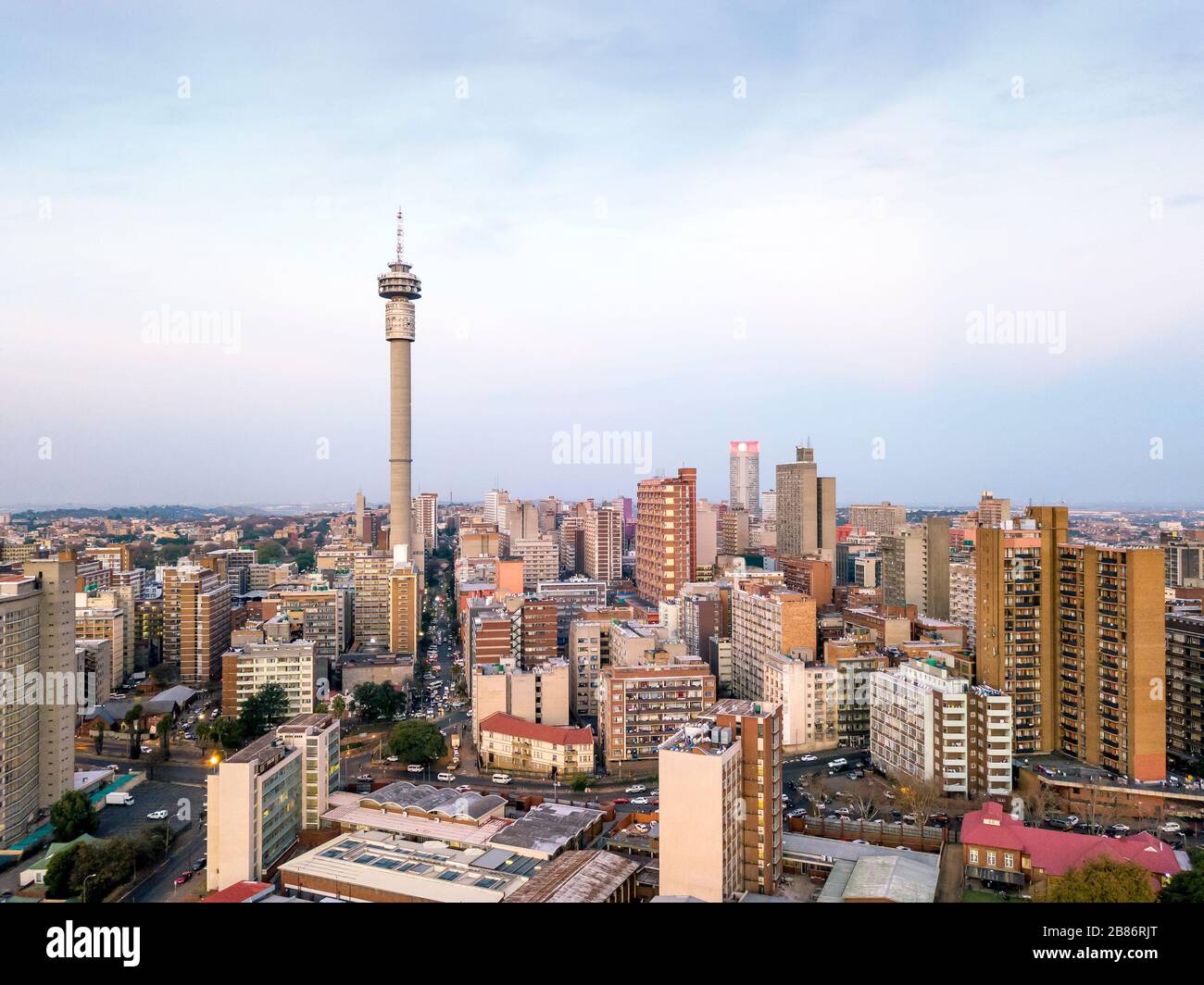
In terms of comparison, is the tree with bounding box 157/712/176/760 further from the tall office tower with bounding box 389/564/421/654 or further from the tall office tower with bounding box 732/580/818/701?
the tall office tower with bounding box 732/580/818/701

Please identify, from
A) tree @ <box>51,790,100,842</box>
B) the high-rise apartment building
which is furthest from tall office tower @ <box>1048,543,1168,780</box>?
tree @ <box>51,790,100,842</box>

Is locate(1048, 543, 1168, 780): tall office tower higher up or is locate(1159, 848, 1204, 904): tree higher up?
locate(1048, 543, 1168, 780): tall office tower

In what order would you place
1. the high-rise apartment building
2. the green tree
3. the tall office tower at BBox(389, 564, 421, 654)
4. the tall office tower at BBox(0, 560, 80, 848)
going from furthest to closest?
the tall office tower at BBox(389, 564, 421, 654) < the high-rise apartment building < the tall office tower at BBox(0, 560, 80, 848) < the green tree

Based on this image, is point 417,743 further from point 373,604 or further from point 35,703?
point 373,604

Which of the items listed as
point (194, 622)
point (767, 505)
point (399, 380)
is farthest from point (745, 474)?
point (194, 622)

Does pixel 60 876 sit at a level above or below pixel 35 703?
below

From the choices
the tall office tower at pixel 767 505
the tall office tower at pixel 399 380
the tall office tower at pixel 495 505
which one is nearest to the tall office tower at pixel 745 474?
the tall office tower at pixel 767 505
